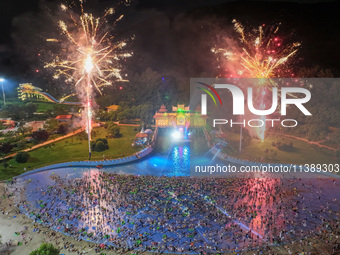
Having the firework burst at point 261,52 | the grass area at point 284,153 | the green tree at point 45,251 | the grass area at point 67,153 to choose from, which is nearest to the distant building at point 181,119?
the grass area at point 67,153

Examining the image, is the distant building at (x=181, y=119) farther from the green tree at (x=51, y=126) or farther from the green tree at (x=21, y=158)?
the green tree at (x=21, y=158)

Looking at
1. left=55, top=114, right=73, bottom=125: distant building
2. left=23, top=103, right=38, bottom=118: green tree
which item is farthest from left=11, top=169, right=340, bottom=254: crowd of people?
left=23, top=103, right=38, bottom=118: green tree

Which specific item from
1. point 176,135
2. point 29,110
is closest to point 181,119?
point 176,135

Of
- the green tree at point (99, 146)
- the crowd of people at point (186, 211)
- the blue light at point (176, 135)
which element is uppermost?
the blue light at point (176, 135)

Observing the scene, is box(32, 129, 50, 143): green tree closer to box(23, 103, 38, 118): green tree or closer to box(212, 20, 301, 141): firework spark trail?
box(23, 103, 38, 118): green tree

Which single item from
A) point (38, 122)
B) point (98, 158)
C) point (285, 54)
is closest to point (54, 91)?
point (38, 122)

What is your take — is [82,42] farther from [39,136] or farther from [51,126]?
[51,126]

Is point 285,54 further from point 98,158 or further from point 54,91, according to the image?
point 54,91
